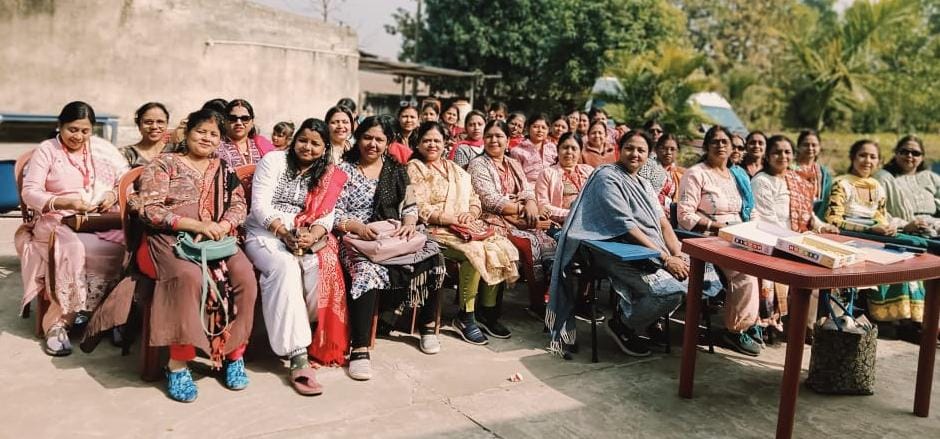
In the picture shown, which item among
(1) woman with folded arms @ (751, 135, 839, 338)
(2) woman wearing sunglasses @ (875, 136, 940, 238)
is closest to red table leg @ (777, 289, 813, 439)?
(1) woman with folded arms @ (751, 135, 839, 338)

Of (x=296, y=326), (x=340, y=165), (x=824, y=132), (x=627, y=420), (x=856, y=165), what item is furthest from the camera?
(x=824, y=132)

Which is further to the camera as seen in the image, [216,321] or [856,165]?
[856,165]

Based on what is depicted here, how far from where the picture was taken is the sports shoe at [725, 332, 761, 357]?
182 inches

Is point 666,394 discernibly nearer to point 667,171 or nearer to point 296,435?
point 296,435

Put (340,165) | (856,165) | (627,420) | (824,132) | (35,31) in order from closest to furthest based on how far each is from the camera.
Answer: (627,420) → (340,165) → (856,165) → (35,31) → (824,132)

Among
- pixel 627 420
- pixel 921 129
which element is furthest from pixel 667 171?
pixel 921 129

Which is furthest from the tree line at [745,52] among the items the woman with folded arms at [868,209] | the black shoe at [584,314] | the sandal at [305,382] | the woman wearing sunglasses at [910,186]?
the sandal at [305,382]

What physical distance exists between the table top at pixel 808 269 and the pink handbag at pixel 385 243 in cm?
153

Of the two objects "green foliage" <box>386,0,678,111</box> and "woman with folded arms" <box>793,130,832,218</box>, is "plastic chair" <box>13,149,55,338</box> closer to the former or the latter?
"woman with folded arms" <box>793,130,832,218</box>

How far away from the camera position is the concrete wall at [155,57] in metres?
11.7

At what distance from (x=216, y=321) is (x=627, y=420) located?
6.81 ft

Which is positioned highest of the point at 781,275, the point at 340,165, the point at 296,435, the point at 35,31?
the point at 35,31

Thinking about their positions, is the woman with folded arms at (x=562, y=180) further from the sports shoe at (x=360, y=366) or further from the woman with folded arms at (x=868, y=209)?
the sports shoe at (x=360, y=366)

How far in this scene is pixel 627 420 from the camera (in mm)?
3523
